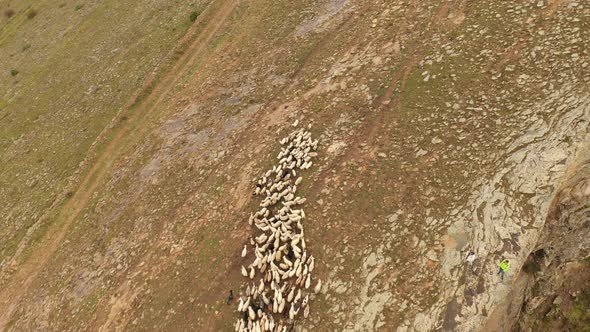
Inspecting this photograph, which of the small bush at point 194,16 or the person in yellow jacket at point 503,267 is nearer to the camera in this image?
the person in yellow jacket at point 503,267

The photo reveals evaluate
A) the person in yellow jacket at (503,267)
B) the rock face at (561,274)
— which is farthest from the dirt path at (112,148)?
the rock face at (561,274)

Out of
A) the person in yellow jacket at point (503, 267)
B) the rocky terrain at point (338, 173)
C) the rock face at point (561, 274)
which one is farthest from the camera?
the rocky terrain at point (338, 173)

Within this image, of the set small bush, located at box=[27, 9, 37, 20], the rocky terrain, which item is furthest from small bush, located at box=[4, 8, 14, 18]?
the rocky terrain

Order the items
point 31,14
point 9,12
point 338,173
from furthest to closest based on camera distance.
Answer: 1. point 9,12
2. point 31,14
3. point 338,173

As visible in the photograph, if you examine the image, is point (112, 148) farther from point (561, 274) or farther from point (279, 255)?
point (561, 274)

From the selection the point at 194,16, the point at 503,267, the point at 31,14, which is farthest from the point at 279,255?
the point at 31,14

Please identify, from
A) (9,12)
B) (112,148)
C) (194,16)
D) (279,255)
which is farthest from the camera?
(9,12)

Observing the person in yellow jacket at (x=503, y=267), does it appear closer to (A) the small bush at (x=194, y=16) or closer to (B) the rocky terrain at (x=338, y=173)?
(B) the rocky terrain at (x=338, y=173)

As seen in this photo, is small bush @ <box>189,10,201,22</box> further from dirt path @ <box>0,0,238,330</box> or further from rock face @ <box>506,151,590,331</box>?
rock face @ <box>506,151,590,331</box>
